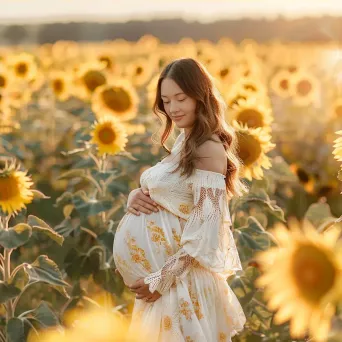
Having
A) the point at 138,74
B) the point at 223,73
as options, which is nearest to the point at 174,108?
the point at 223,73

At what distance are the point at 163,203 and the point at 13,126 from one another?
10.3 ft

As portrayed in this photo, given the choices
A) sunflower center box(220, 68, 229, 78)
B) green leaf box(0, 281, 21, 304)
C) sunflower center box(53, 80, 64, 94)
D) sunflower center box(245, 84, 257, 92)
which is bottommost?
green leaf box(0, 281, 21, 304)

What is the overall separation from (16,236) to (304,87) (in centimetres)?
421

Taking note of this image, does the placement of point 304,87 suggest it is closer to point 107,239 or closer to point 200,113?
point 107,239

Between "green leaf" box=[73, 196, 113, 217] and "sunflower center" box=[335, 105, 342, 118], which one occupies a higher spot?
"sunflower center" box=[335, 105, 342, 118]

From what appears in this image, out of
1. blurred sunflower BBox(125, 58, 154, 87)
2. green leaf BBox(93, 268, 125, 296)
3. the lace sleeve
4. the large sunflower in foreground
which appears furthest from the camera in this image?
blurred sunflower BBox(125, 58, 154, 87)

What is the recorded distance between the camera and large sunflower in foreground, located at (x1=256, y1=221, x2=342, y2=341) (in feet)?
3.50

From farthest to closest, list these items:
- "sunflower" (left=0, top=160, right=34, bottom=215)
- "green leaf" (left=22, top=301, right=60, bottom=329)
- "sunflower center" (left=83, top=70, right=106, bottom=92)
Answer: "sunflower center" (left=83, top=70, right=106, bottom=92) < "green leaf" (left=22, top=301, right=60, bottom=329) < "sunflower" (left=0, top=160, right=34, bottom=215)

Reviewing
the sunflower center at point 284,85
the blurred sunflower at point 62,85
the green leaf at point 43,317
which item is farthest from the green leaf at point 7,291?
the sunflower center at point 284,85

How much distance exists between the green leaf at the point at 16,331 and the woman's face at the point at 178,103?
96cm

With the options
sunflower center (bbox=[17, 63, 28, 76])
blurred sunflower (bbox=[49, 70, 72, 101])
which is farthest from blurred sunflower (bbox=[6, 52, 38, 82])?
blurred sunflower (bbox=[49, 70, 72, 101])

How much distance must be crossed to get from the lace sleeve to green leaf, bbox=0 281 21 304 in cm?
61

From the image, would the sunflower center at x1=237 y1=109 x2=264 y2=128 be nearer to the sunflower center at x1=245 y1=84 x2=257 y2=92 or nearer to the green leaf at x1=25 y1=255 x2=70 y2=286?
the sunflower center at x1=245 y1=84 x2=257 y2=92

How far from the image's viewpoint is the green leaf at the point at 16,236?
9.52 feet
